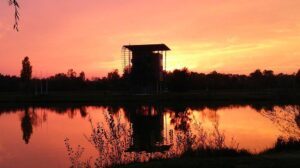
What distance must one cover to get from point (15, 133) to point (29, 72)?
3789 inches

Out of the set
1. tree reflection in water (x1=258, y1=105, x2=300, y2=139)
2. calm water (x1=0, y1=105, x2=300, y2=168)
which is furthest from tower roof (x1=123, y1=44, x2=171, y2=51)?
tree reflection in water (x1=258, y1=105, x2=300, y2=139)

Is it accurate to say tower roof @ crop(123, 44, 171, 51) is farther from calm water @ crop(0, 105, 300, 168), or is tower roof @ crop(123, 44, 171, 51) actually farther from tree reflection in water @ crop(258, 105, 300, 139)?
tree reflection in water @ crop(258, 105, 300, 139)

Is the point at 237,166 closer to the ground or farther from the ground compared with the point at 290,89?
closer to the ground

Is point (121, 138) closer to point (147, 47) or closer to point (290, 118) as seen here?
point (290, 118)

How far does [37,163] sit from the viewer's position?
19.0 metres

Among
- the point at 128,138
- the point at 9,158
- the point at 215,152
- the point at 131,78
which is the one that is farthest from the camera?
the point at 131,78

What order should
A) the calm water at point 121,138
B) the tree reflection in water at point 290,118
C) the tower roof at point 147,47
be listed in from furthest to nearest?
the tower roof at point 147,47 < the tree reflection in water at point 290,118 < the calm water at point 121,138

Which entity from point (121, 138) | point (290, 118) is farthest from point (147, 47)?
point (290, 118)

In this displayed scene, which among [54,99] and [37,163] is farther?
[54,99]

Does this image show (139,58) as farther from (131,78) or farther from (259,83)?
(259,83)

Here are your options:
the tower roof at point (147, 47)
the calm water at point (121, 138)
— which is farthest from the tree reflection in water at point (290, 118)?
the tower roof at point (147, 47)

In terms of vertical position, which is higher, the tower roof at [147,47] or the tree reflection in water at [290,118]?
the tower roof at [147,47]

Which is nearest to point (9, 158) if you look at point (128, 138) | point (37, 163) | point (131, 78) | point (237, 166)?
point (37, 163)

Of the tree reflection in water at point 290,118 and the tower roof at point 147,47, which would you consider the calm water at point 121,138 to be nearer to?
the tree reflection in water at point 290,118
